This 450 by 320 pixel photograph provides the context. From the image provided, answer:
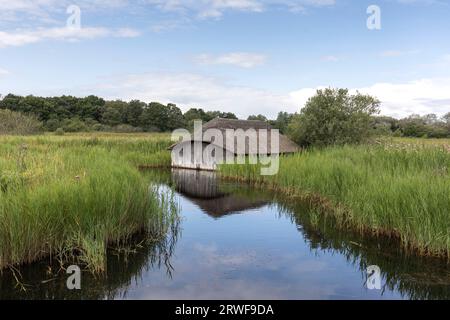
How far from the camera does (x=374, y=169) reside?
42.1 ft

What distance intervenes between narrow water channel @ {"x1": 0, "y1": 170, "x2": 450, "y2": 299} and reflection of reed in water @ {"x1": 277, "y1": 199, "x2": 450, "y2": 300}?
16 millimetres

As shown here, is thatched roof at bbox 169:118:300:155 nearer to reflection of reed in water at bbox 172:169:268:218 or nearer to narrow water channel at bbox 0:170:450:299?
reflection of reed in water at bbox 172:169:268:218

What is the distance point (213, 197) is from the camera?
53.4 ft

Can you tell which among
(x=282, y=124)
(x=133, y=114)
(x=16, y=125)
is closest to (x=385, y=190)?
(x=282, y=124)

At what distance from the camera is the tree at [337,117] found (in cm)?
2612

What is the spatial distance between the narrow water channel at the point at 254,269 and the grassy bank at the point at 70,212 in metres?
0.44

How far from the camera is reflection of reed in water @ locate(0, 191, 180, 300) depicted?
613cm

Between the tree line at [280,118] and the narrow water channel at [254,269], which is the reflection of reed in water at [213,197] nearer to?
the narrow water channel at [254,269]

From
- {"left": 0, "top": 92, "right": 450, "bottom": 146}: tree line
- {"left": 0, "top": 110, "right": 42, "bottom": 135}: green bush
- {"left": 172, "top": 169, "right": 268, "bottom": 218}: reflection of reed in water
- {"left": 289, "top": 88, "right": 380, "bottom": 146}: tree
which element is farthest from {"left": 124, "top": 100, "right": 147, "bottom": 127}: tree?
{"left": 172, "top": 169, "right": 268, "bottom": 218}: reflection of reed in water

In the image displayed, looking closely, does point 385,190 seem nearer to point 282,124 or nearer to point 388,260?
point 388,260

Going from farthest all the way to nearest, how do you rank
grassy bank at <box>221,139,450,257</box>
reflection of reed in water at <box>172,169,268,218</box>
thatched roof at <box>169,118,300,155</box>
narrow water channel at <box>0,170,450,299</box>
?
thatched roof at <box>169,118,300,155</box> → reflection of reed in water at <box>172,169,268,218</box> → grassy bank at <box>221,139,450,257</box> → narrow water channel at <box>0,170,450,299</box>

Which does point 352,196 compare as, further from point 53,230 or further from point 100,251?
point 53,230

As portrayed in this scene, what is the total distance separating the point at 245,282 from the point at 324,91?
22.0 meters

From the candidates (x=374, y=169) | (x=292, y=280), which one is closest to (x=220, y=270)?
(x=292, y=280)
